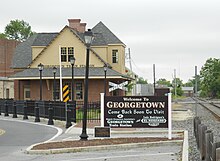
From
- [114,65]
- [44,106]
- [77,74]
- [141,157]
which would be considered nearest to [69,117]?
[44,106]

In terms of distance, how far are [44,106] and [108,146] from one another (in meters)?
15.7

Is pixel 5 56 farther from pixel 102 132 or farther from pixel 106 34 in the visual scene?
pixel 102 132

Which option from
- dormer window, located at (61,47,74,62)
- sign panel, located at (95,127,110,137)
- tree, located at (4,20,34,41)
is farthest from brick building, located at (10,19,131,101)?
tree, located at (4,20,34,41)

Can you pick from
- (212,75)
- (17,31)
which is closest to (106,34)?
(17,31)

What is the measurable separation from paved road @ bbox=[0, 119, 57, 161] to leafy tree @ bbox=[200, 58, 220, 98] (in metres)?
104

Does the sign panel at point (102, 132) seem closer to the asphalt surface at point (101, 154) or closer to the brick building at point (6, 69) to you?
the asphalt surface at point (101, 154)

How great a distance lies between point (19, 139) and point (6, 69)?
61.3 m

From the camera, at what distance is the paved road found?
15.4 m

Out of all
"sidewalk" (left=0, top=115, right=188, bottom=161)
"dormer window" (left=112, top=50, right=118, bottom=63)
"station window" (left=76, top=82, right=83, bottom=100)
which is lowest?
"sidewalk" (left=0, top=115, right=188, bottom=161)

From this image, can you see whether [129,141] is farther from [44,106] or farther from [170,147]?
[44,106]

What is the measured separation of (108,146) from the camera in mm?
16016

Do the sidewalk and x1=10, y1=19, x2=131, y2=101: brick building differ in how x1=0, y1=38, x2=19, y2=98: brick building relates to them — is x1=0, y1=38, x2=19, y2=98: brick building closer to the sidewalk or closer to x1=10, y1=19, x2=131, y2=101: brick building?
x1=10, y1=19, x2=131, y2=101: brick building

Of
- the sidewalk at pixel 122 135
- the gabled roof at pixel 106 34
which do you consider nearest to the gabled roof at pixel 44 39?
the gabled roof at pixel 106 34

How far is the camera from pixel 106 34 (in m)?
55.0
